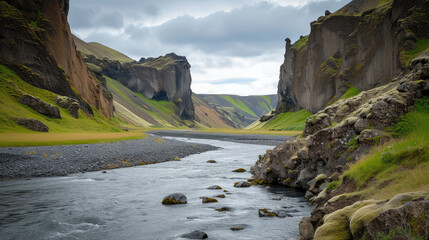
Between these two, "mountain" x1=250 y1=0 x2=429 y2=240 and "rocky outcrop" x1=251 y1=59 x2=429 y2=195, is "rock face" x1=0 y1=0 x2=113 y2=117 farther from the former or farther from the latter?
"rocky outcrop" x1=251 y1=59 x2=429 y2=195

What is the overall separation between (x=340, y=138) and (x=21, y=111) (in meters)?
61.5

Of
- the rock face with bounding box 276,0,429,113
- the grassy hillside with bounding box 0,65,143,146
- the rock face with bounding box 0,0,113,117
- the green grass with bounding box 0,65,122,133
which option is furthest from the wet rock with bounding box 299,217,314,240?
the rock face with bounding box 276,0,429,113

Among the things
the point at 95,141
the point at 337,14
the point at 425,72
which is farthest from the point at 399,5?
the point at 95,141

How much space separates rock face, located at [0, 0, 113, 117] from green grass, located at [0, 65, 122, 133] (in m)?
4.33

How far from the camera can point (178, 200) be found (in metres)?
22.5

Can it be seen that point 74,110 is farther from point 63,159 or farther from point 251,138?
point 251,138

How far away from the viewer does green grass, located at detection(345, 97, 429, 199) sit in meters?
12.1

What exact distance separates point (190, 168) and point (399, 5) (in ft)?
296

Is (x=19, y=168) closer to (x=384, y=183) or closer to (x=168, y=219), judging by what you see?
(x=168, y=219)

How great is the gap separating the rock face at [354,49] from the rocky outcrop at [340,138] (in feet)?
235

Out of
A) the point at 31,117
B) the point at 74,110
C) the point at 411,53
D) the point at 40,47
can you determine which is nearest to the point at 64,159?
the point at 31,117

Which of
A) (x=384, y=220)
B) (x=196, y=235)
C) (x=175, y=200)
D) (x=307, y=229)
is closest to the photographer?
(x=384, y=220)

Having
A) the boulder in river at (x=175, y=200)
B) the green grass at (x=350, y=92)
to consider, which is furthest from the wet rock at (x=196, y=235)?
the green grass at (x=350, y=92)

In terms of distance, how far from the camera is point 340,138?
23203 mm
